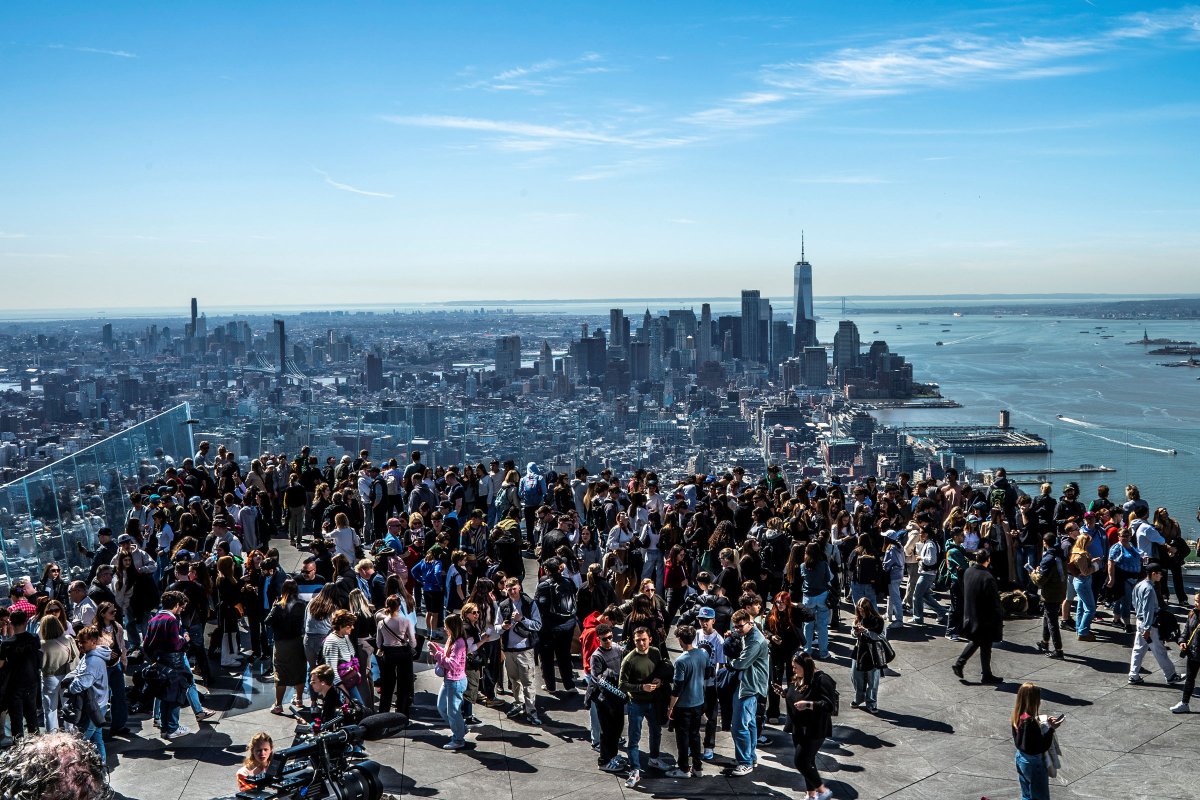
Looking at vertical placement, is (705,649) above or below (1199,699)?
above

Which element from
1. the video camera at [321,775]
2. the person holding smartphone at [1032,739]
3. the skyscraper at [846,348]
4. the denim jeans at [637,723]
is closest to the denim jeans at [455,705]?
the denim jeans at [637,723]

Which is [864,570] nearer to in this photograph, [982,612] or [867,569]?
[867,569]

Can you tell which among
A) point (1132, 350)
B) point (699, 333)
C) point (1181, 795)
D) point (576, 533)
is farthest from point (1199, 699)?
point (1132, 350)

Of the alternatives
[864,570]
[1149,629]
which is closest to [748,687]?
[864,570]

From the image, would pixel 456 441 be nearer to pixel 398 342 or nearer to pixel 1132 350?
pixel 398 342

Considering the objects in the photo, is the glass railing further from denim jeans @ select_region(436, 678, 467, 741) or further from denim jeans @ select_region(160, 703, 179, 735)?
denim jeans @ select_region(436, 678, 467, 741)

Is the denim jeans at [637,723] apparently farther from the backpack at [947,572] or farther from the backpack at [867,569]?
the backpack at [947,572]

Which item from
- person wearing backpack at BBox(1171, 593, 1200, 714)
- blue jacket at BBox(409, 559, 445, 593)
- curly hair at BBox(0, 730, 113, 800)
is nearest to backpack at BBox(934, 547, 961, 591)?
person wearing backpack at BBox(1171, 593, 1200, 714)
